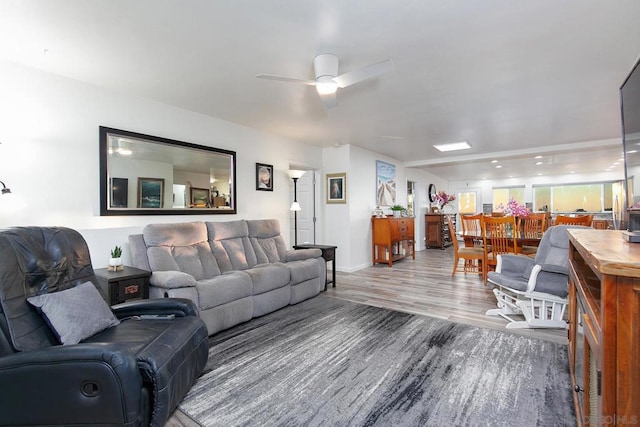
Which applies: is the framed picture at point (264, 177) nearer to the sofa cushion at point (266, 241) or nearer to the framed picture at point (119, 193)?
the sofa cushion at point (266, 241)

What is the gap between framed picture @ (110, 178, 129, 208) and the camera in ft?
10.1

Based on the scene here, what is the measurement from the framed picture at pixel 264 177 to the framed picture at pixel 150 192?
1.43m

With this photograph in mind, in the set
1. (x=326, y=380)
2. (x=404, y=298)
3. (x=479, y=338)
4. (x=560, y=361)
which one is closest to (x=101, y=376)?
(x=326, y=380)

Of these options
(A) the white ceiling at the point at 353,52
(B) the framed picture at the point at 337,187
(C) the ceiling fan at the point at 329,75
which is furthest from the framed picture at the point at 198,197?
(B) the framed picture at the point at 337,187

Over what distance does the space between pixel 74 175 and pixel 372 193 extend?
4935mm

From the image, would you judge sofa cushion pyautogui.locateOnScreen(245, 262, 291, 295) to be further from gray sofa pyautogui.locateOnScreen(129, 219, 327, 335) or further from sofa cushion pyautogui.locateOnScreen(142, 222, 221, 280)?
sofa cushion pyautogui.locateOnScreen(142, 222, 221, 280)

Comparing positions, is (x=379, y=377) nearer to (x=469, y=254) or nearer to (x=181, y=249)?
(x=181, y=249)

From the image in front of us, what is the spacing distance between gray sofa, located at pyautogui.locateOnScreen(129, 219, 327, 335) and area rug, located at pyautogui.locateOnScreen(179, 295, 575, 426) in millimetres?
281

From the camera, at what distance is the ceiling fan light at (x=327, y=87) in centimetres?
244

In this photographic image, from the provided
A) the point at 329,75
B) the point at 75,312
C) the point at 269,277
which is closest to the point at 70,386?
the point at 75,312

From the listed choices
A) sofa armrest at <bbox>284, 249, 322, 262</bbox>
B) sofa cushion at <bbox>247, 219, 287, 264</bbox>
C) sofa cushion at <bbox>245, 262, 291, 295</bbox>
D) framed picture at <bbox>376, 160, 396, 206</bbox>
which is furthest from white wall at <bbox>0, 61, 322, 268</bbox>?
framed picture at <bbox>376, 160, 396, 206</bbox>

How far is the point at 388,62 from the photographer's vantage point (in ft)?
6.89

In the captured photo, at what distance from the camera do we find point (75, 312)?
5.73ft

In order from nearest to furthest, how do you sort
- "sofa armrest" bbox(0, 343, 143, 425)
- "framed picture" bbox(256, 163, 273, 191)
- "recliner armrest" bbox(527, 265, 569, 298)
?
"sofa armrest" bbox(0, 343, 143, 425), "recliner armrest" bbox(527, 265, 569, 298), "framed picture" bbox(256, 163, 273, 191)
